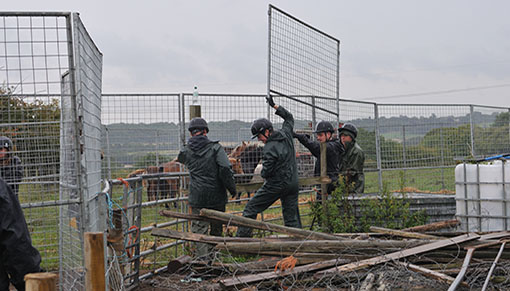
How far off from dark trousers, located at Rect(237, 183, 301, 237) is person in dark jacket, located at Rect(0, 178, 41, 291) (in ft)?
18.9

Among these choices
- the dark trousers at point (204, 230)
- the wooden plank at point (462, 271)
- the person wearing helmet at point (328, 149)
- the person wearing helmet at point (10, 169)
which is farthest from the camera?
the person wearing helmet at point (328, 149)

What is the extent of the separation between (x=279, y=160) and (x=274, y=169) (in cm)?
16

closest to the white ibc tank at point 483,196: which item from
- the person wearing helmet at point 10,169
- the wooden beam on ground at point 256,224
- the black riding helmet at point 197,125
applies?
the wooden beam on ground at point 256,224

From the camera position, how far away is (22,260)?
3.70 m

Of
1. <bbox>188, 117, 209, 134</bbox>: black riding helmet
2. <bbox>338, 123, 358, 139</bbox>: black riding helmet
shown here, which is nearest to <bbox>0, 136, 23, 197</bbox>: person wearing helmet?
<bbox>188, 117, 209, 134</bbox>: black riding helmet

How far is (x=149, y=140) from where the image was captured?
35.3 feet

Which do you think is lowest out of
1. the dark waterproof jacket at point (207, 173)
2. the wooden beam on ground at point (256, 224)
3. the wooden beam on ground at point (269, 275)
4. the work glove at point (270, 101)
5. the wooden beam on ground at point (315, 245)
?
the wooden beam on ground at point (269, 275)

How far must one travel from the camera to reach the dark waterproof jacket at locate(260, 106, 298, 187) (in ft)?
30.5

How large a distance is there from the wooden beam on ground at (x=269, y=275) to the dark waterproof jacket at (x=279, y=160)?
2627 millimetres

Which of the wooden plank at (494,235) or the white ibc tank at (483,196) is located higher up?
the white ibc tank at (483,196)

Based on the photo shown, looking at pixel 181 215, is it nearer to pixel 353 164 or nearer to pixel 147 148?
pixel 147 148

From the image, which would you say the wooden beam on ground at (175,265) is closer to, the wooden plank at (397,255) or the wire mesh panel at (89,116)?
the wooden plank at (397,255)

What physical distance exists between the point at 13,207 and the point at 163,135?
6945 mm

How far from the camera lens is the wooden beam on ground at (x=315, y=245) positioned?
281 inches
